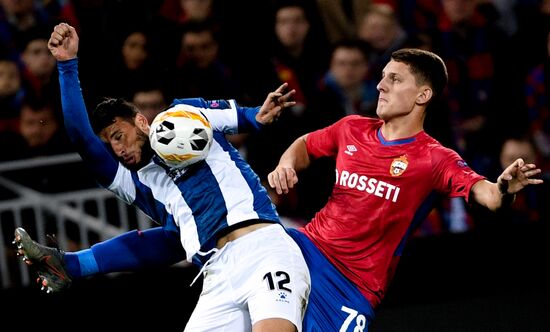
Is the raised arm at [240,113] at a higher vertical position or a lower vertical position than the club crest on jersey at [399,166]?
higher

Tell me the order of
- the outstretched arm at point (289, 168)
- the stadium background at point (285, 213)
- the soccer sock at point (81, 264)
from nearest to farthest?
the outstretched arm at point (289, 168), the soccer sock at point (81, 264), the stadium background at point (285, 213)

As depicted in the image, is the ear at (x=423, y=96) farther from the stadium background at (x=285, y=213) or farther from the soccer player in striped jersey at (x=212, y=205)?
the stadium background at (x=285, y=213)

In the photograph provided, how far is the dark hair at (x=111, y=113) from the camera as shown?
5.13m

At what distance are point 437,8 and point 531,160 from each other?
1730mm

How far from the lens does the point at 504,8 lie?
8938mm

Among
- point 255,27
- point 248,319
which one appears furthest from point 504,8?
point 248,319

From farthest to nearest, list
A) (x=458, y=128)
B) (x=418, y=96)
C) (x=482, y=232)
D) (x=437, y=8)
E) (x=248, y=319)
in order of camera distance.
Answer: (x=437, y=8) < (x=458, y=128) < (x=482, y=232) < (x=418, y=96) < (x=248, y=319)

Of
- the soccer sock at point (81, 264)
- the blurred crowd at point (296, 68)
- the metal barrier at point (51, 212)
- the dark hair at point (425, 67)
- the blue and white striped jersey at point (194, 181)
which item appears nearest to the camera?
the blue and white striped jersey at point (194, 181)

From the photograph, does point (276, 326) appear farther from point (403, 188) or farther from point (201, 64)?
point (201, 64)

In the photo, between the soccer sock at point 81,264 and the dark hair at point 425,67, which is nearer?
the dark hair at point 425,67

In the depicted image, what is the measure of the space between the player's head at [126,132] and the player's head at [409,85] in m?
1.10

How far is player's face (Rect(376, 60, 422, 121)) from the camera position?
16.7 feet

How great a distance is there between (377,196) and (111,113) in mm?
1295

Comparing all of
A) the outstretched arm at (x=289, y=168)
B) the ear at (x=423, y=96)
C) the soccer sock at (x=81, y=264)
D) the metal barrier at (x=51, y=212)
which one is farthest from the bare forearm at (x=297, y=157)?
the metal barrier at (x=51, y=212)
